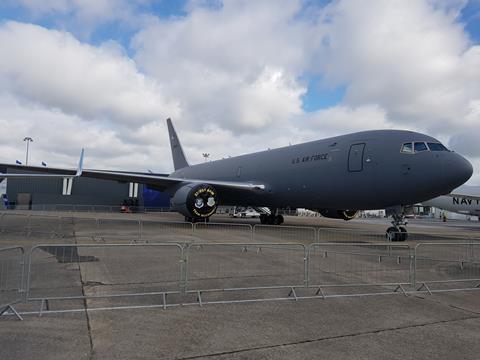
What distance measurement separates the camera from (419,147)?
46.7 feet

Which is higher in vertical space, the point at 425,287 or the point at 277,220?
the point at 277,220

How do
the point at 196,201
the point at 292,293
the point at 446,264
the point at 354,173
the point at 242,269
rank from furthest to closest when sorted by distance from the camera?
the point at 196,201 < the point at 354,173 < the point at 446,264 < the point at 242,269 < the point at 292,293

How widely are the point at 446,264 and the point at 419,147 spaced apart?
543 centimetres

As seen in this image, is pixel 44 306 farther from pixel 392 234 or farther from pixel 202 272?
pixel 392 234

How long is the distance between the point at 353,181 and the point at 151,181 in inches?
472

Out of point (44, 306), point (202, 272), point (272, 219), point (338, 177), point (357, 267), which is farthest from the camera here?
point (272, 219)

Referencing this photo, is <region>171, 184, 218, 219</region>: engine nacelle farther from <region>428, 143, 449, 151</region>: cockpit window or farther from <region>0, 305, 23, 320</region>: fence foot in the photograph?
<region>0, 305, 23, 320</region>: fence foot

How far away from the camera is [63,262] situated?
346 inches

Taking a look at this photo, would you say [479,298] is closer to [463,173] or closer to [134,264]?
[134,264]

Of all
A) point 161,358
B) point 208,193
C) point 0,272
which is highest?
point 208,193

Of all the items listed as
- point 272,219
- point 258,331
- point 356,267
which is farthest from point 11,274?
point 272,219

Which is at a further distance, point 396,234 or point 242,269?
point 396,234

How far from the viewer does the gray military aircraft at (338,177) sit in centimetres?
1380

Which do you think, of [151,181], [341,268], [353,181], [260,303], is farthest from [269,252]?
[151,181]
